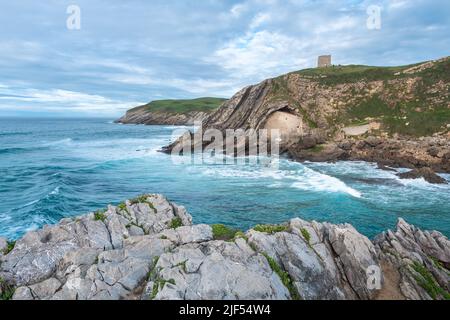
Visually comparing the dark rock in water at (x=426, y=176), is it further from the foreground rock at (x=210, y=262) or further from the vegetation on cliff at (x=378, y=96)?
the foreground rock at (x=210, y=262)

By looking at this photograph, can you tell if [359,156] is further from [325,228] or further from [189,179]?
[325,228]

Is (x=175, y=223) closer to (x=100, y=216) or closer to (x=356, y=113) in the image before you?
(x=100, y=216)

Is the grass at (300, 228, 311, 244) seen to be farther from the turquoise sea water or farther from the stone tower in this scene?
the stone tower

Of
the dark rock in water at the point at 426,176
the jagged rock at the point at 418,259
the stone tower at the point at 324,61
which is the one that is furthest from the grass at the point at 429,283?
the stone tower at the point at 324,61

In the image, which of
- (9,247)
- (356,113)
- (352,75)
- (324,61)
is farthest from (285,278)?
(324,61)

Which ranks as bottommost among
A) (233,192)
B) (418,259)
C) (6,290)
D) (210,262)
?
(233,192)
